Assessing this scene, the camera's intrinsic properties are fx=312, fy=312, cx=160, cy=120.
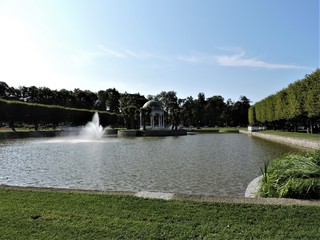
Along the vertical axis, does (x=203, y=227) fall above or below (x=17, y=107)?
below

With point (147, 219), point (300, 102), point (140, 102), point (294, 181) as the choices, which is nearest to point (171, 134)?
point (300, 102)

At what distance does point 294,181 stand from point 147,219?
10.9 ft

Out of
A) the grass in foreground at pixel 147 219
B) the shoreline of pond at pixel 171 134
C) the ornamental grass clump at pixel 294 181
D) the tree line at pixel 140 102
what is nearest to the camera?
the grass in foreground at pixel 147 219

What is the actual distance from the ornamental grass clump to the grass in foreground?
1018 mm

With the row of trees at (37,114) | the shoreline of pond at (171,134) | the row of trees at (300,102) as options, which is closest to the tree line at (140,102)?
the row of trees at (37,114)

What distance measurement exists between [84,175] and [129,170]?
6.40 feet

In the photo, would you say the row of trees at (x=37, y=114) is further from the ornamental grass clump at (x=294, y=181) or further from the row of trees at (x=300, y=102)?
the ornamental grass clump at (x=294, y=181)

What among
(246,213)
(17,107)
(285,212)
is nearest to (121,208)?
(246,213)

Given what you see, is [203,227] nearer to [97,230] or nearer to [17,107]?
[97,230]

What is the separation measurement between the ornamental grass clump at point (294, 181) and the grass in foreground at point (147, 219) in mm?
1018

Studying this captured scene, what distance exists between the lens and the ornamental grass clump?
6.07 m

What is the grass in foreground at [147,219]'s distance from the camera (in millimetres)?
4223

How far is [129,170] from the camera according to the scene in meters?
13.0

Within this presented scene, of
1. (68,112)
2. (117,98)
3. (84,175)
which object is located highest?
(117,98)
